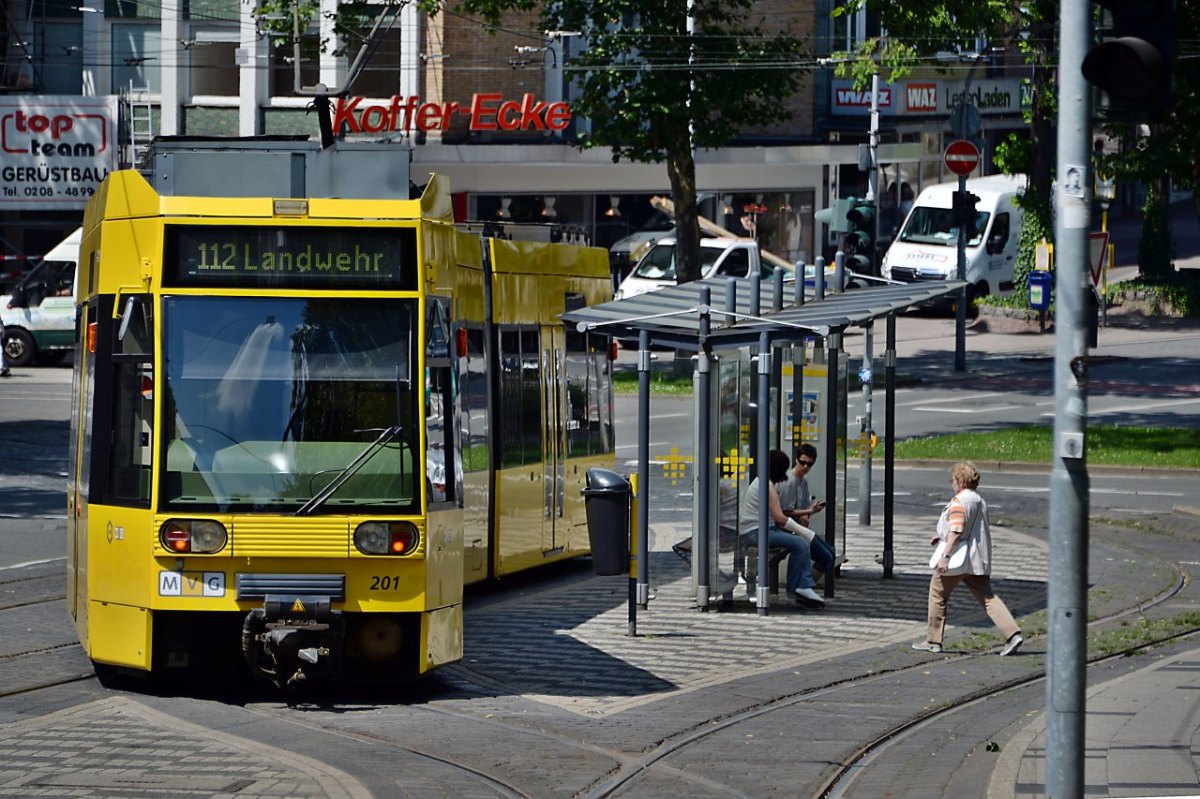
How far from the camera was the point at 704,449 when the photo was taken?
15070 millimetres

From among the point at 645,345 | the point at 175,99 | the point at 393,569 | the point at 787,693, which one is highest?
the point at 175,99

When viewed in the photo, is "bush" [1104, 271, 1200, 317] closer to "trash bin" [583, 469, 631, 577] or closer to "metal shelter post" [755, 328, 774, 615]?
"metal shelter post" [755, 328, 774, 615]

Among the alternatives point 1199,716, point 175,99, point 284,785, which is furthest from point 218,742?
point 175,99

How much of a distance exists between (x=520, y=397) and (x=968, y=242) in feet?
102

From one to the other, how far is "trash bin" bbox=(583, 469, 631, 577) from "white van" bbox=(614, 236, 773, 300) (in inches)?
1136

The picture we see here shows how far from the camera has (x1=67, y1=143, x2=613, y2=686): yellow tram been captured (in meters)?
11.0

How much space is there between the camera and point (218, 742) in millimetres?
10109

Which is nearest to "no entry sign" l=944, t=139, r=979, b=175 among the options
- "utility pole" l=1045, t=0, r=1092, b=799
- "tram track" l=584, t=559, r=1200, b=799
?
"tram track" l=584, t=559, r=1200, b=799

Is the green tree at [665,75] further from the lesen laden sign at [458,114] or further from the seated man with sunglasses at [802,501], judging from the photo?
the seated man with sunglasses at [802,501]

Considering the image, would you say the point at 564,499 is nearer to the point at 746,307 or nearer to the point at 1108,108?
the point at 746,307

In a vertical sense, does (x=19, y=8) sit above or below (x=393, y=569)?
above

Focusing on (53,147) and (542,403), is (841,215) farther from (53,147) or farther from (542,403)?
(53,147)

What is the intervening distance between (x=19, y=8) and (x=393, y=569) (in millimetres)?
39499

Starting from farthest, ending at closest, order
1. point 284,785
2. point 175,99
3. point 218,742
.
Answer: point 175,99
point 218,742
point 284,785
